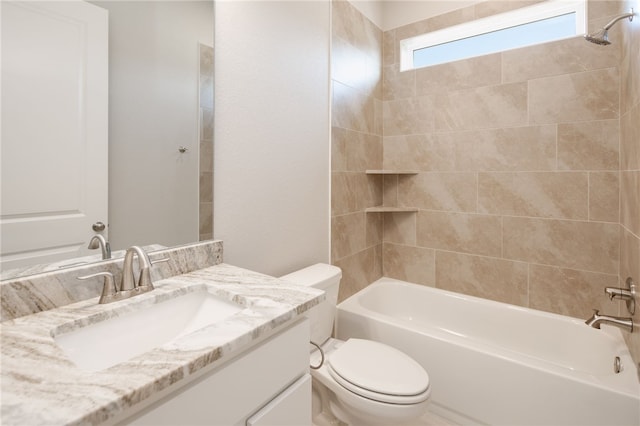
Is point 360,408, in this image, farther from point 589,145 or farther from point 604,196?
point 589,145

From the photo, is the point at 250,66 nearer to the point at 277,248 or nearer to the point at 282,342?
the point at 277,248

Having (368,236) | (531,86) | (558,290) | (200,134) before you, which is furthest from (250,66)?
(558,290)

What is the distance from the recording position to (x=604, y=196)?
1.80m

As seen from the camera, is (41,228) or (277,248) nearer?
(41,228)

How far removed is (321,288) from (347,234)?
63 cm

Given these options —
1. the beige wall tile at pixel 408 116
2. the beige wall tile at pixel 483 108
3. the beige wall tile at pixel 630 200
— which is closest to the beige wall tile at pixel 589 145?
the beige wall tile at pixel 630 200

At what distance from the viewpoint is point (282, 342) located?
858 millimetres

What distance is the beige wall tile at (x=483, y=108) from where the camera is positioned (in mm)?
2025

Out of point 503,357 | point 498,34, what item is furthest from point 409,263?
point 498,34

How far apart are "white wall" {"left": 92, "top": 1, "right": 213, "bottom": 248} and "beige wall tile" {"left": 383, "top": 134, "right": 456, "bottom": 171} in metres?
1.63

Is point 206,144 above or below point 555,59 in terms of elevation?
below

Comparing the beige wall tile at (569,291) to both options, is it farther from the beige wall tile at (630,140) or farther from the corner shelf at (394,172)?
the corner shelf at (394,172)

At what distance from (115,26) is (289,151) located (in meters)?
0.89

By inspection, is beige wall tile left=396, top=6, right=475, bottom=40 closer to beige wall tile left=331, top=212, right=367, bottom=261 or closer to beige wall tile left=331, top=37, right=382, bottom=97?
beige wall tile left=331, top=37, right=382, bottom=97
